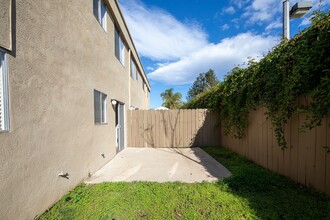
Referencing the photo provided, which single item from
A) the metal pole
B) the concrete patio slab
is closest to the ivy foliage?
the metal pole

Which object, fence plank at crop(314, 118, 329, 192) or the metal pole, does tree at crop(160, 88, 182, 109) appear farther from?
fence plank at crop(314, 118, 329, 192)

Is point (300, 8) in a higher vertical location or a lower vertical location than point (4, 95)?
higher

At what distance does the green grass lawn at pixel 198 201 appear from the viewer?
2285 millimetres

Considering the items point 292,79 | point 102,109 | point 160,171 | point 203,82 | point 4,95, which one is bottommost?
point 160,171

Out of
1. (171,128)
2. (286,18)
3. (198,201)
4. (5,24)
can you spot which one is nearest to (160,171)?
(198,201)

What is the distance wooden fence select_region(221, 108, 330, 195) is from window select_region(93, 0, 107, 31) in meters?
5.20

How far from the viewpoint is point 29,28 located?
84.9 inches

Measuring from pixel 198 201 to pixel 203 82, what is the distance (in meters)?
45.0

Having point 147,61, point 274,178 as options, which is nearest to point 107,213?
point 274,178

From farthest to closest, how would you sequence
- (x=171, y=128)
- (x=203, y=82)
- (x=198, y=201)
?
(x=203, y=82) < (x=171, y=128) < (x=198, y=201)

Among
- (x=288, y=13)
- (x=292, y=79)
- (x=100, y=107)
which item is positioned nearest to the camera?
(x=292, y=79)

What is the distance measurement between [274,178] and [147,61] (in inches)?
563

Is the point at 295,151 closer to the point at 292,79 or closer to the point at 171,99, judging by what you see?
the point at 292,79

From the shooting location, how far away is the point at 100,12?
4.84 meters
